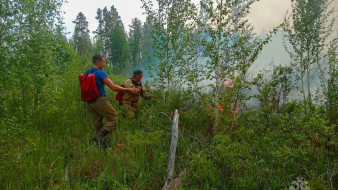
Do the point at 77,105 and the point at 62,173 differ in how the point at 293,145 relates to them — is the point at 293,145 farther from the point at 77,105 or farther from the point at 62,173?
the point at 77,105

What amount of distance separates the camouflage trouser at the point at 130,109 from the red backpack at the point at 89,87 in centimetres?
166

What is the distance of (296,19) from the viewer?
58.0 ft

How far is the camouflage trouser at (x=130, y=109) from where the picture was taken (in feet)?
23.7

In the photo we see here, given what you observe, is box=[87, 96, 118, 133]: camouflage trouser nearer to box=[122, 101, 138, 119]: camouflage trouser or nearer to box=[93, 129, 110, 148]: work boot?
box=[93, 129, 110, 148]: work boot

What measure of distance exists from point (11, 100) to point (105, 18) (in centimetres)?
4894

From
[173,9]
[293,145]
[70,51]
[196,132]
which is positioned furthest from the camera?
[70,51]

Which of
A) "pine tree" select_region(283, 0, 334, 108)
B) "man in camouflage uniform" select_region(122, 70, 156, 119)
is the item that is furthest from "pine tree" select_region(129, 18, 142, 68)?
"man in camouflage uniform" select_region(122, 70, 156, 119)

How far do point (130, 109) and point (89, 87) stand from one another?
2028 millimetres

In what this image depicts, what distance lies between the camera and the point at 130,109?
7.39 metres

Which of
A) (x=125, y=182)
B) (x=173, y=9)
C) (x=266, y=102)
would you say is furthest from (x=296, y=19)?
(x=125, y=182)

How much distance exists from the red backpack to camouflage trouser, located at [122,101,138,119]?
5.45 ft

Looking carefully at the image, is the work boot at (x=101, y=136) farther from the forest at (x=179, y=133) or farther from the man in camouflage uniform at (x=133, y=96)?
the man in camouflage uniform at (x=133, y=96)

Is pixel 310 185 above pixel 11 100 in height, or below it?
below

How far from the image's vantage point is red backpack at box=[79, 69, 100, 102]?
18.2 feet
